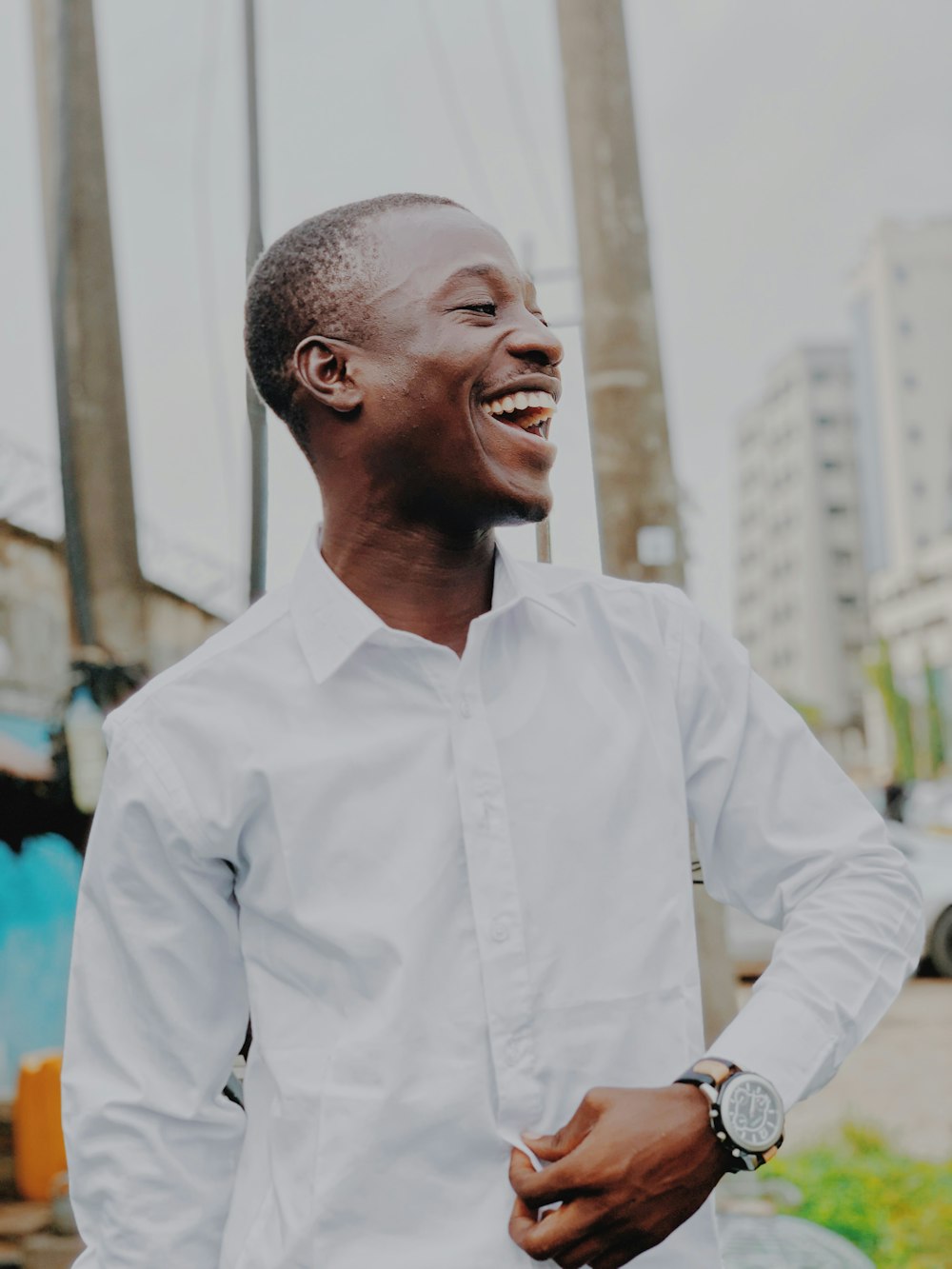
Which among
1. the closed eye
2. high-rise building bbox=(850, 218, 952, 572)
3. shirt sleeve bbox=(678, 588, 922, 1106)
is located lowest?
high-rise building bbox=(850, 218, 952, 572)

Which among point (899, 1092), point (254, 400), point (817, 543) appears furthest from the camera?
point (817, 543)

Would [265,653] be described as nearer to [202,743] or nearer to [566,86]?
[202,743]

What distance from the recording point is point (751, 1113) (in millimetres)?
1243

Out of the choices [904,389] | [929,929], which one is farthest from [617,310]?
[904,389]

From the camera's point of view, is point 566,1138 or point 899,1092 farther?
point 899,1092

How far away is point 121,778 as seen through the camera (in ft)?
4.70

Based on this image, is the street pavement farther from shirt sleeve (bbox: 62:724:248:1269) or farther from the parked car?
shirt sleeve (bbox: 62:724:248:1269)

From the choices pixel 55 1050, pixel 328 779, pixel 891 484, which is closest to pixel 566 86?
pixel 328 779

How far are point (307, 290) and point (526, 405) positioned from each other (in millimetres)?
341

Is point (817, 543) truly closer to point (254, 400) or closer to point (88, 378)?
point (88, 378)

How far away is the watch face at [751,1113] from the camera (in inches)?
48.6

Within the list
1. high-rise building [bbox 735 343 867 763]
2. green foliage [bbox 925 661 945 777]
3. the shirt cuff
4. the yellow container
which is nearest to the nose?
the shirt cuff

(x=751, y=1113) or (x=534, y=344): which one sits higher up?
(x=534, y=344)

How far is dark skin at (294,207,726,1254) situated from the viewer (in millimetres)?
1263
